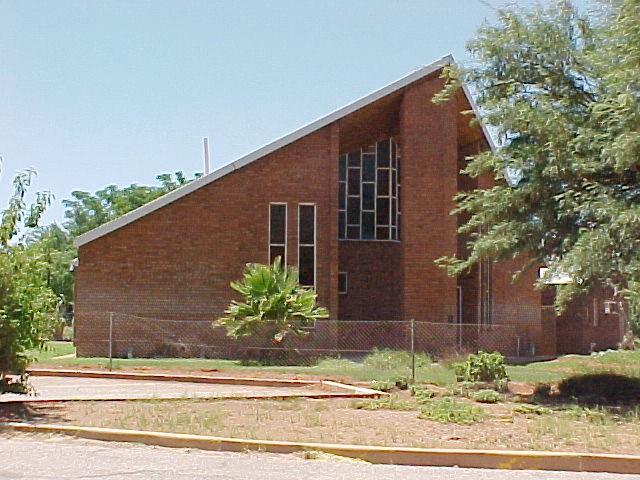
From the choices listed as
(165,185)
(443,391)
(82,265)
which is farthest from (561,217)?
(165,185)

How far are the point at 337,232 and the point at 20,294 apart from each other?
14948 millimetres

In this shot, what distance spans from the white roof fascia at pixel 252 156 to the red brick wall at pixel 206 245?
195 millimetres

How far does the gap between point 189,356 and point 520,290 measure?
12.4m

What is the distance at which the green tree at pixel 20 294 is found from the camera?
12.4 metres

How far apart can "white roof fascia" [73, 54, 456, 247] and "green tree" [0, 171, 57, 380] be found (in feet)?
38.7

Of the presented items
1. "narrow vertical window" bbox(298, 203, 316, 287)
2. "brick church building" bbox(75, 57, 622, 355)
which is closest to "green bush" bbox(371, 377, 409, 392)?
"brick church building" bbox(75, 57, 622, 355)

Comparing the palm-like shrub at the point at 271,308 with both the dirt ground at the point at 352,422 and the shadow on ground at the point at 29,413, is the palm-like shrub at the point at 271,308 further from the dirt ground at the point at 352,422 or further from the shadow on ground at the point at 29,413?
the shadow on ground at the point at 29,413

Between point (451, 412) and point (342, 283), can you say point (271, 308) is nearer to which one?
point (342, 283)

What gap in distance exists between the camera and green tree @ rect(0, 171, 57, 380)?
12352 millimetres

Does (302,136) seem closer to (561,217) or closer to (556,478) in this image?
(561,217)

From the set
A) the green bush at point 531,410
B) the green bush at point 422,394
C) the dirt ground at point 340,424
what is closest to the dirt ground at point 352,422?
the dirt ground at point 340,424

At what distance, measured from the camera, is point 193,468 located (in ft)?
30.6

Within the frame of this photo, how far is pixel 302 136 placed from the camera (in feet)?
85.0

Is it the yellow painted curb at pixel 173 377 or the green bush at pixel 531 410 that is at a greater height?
the yellow painted curb at pixel 173 377
